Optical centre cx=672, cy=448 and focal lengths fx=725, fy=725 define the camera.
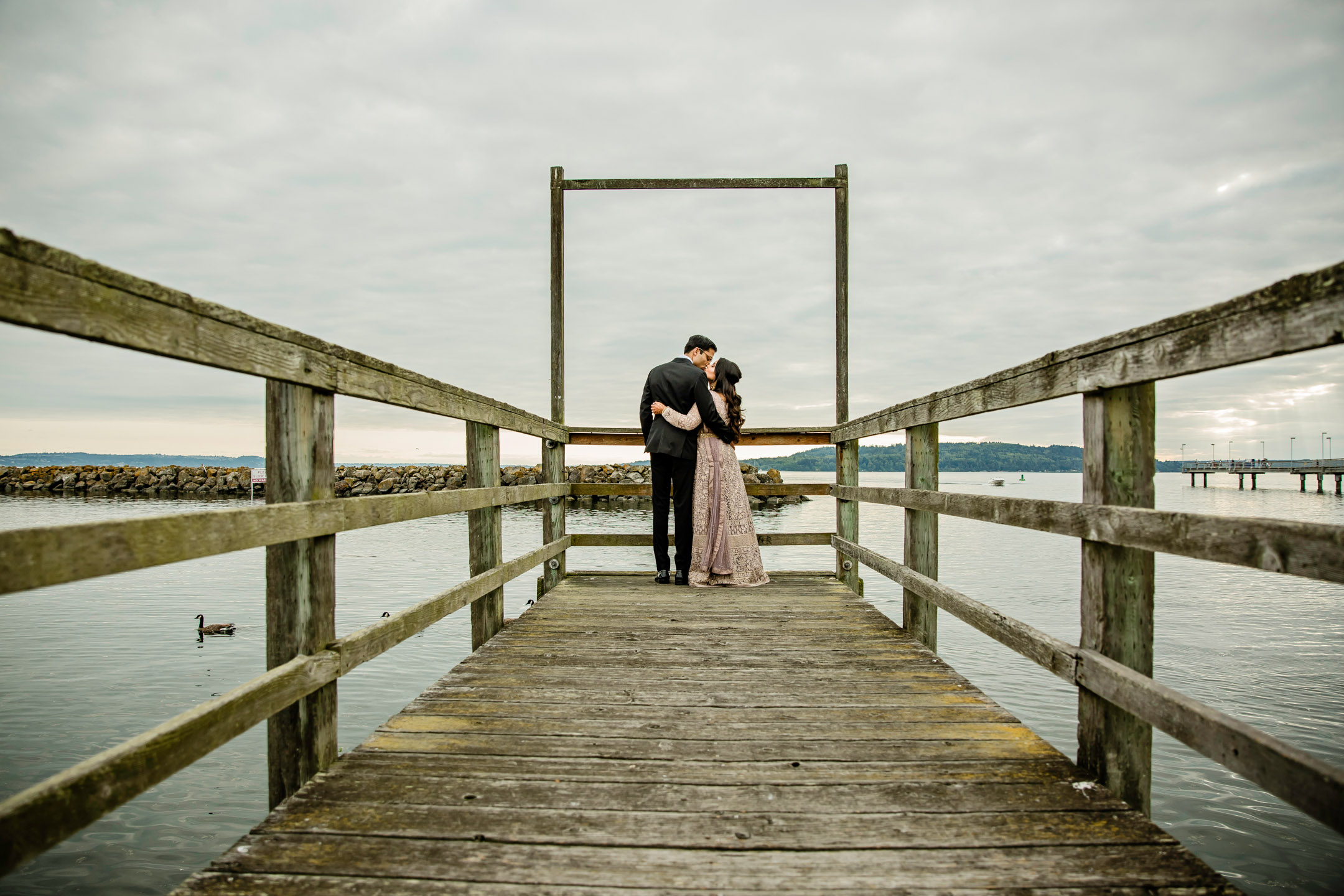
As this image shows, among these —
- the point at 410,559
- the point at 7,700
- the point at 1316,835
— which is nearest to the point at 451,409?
the point at 1316,835

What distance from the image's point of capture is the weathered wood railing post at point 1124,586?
207 centimetres

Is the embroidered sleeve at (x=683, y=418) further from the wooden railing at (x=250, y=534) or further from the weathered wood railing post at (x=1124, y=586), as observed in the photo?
the weathered wood railing post at (x=1124, y=586)

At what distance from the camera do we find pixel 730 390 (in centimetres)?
561

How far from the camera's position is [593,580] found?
6215 millimetres

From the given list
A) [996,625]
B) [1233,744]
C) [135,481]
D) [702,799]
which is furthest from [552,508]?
[135,481]

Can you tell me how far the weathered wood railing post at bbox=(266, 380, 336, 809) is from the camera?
2.09m

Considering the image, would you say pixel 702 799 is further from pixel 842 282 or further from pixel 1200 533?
pixel 842 282

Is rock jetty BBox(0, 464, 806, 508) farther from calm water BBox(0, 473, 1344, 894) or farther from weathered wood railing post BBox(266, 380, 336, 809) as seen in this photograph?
weathered wood railing post BBox(266, 380, 336, 809)

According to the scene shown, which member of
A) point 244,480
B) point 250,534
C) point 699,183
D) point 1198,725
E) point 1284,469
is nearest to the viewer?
point 1198,725

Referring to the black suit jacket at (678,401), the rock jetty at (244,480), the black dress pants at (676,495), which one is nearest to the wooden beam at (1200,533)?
the black suit jacket at (678,401)

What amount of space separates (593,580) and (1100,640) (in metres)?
4.54

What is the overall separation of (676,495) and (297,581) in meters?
3.64

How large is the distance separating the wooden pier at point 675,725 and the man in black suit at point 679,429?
221 centimetres

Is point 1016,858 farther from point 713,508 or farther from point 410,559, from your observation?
point 410,559
